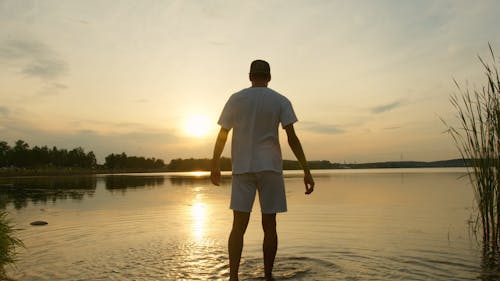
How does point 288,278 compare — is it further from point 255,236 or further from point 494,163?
point 494,163

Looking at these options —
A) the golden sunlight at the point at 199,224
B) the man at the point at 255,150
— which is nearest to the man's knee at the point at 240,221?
the man at the point at 255,150

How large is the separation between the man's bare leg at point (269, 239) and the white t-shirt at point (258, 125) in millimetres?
610

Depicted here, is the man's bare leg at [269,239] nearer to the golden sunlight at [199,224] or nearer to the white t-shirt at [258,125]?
the white t-shirt at [258,125]

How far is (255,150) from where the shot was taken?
4551 millimetres

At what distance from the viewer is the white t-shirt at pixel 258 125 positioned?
14.9 ft

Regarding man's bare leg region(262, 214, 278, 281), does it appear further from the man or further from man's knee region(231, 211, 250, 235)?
man's knee region(231, 211, 250, 235)

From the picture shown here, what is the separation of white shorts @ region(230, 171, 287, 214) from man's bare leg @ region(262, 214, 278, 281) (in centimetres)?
13

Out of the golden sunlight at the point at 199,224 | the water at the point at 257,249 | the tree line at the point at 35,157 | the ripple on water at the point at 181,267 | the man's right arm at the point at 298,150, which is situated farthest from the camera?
the tree line at the point at 35,157

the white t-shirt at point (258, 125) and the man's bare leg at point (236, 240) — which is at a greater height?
the white t-shirt at point (258, 125)

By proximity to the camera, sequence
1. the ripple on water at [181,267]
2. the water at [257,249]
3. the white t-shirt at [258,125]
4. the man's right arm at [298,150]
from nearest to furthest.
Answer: the white t-shirt at [258,125] → the man's right arm at [298,150] → the ripple on water at [181,267] → the water at [257,249]

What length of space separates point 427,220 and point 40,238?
9449 mm

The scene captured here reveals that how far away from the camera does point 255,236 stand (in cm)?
855

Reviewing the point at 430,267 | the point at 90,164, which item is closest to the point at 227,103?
the point at 430,267

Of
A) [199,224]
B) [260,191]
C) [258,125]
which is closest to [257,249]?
[260,191]
